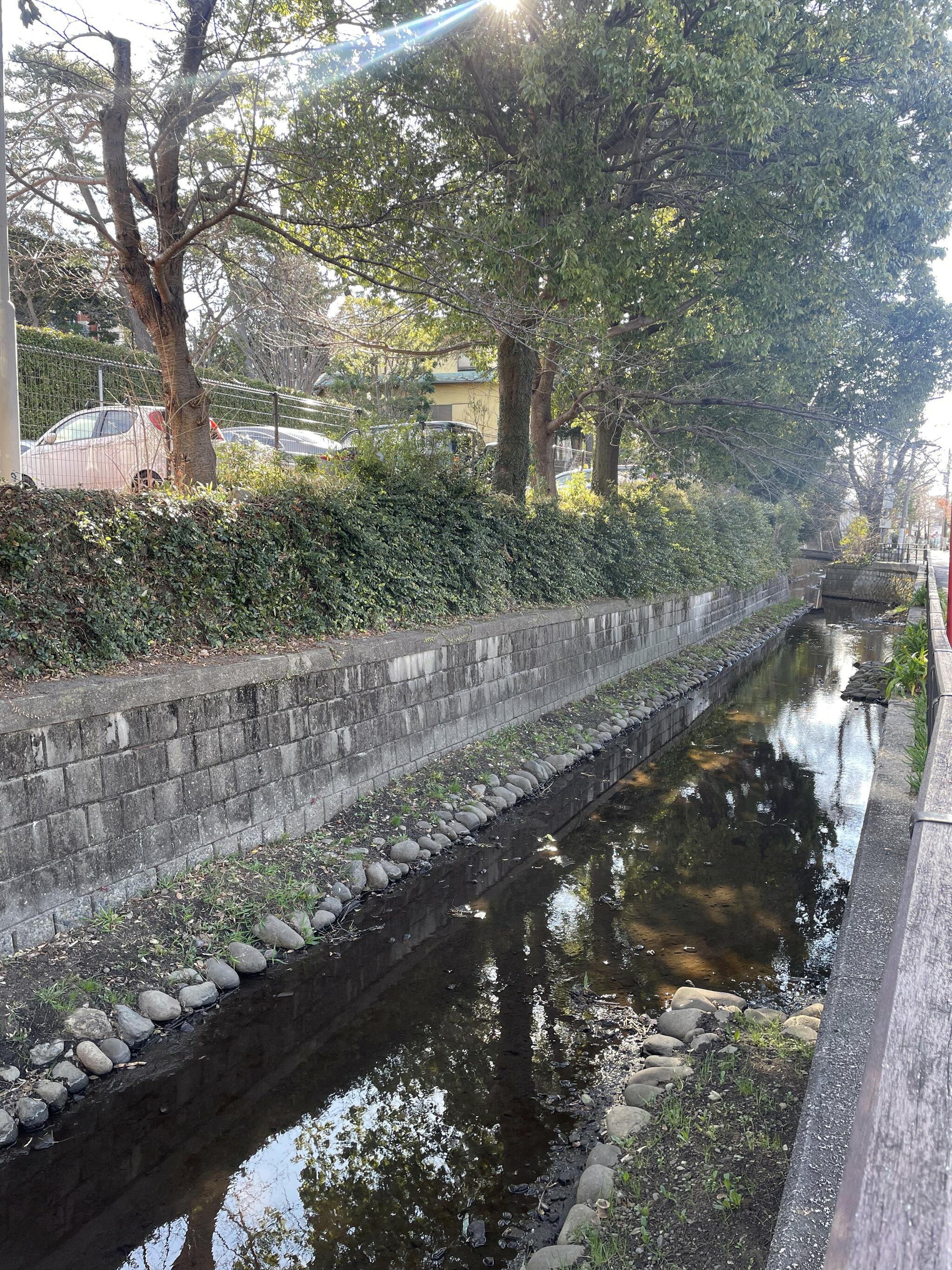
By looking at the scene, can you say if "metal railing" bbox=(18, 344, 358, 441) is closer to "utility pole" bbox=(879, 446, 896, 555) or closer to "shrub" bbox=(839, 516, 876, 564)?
"utility pole" bbox=(879, 446, 896, 555)

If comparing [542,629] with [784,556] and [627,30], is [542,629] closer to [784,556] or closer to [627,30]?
[627,30]

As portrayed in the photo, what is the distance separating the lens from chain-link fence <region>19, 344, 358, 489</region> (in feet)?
33.2

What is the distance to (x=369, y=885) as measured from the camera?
22.4 feet

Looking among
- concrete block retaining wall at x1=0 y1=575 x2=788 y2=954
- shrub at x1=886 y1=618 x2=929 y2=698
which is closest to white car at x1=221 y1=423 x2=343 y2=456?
concrete block retaining wall at x1=0 y1=575 x2=788 y2=954

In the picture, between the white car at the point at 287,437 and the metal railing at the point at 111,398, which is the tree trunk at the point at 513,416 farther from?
the white car at the point at 287,437

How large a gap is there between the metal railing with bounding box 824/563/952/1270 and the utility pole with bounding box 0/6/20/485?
6184 millimetres

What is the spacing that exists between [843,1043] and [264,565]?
16.9 ft

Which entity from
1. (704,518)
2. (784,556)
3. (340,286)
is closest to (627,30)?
(340,286)

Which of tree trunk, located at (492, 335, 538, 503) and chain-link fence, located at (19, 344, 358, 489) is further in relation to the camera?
tree trunk, located at (492, 335, 538, 503)

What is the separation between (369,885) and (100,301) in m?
19.8

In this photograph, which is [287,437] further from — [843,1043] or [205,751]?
[843,1043]

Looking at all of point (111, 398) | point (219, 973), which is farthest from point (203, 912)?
point (111, 398)

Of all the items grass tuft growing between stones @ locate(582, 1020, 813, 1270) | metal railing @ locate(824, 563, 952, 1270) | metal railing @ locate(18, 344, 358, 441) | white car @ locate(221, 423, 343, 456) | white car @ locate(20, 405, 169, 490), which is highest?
metal railing @ locate(18, 344, 358, 441)

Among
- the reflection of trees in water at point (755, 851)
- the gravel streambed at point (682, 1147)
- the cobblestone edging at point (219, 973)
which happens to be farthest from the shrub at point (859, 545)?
the gravel streambed at point (682, 1147)
